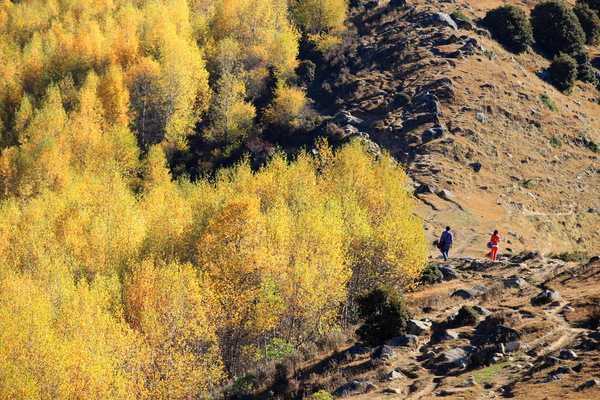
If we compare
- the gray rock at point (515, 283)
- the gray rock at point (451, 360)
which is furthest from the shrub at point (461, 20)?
the gray rock at point (451, 360)

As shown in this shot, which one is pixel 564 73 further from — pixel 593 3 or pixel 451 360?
pixel 451 360

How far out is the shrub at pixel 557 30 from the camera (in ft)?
356

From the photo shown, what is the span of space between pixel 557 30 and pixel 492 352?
93650 millimetres

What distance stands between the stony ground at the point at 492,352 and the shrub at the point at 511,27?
74124 mm

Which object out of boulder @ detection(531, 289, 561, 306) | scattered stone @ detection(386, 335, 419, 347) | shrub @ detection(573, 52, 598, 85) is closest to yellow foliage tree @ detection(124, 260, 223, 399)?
scattered stone @ detection(386, 335, 419, 347)

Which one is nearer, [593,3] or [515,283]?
[515,283]

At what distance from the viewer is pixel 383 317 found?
33.1 meters

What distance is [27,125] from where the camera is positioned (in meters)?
94.2

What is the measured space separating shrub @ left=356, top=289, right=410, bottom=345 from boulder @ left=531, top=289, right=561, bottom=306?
257 inches

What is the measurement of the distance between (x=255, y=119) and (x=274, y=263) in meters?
53.9

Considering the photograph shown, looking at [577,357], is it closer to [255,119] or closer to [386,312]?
[386,312]

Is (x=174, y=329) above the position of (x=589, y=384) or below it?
below

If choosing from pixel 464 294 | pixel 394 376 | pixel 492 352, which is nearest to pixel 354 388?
pixel 394 376

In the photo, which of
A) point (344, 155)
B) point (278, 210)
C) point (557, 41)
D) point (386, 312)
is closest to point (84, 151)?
point (344, 155)
